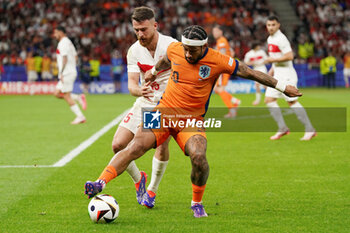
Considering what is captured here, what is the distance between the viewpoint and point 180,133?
586 centimetres

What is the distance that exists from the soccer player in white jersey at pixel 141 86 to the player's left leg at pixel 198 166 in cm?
66

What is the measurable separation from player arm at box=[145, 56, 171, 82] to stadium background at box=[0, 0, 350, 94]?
24.0m

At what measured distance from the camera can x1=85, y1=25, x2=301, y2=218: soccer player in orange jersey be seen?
18.3ft

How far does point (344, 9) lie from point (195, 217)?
33469 mm

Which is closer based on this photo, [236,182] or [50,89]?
[236,182]

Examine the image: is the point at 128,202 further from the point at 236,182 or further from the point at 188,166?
the point at 188,166

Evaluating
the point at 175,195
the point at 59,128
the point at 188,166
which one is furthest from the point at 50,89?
the point at 175,195

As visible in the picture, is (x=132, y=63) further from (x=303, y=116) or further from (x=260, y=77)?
(x=303, y=116)


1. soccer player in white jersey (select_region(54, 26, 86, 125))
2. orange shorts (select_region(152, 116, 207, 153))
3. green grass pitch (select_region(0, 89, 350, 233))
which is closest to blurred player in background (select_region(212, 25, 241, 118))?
green grass pitch (select_region(0, 89, 350, 233))

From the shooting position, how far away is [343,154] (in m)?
9.76

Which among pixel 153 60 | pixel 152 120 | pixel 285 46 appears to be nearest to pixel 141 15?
pixel 153 60

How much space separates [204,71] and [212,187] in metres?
2.01

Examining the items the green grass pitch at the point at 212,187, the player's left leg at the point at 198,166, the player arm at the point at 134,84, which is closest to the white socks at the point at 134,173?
the green grass pitch at the point at 212,187

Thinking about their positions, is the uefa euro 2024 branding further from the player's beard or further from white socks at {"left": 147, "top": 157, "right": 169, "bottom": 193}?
the player's beard
